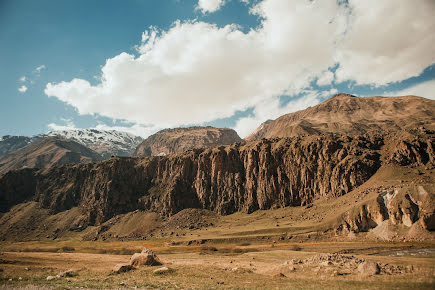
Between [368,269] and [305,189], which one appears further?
[305,189]

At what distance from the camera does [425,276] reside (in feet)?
96.4

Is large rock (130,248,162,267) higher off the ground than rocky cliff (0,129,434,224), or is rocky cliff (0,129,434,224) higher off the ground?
rocky cliff (0,129,434,224)

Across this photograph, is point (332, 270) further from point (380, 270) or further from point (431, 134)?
point (431, 134)

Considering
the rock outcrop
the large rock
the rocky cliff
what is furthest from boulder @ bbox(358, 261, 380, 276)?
the rocky cliff

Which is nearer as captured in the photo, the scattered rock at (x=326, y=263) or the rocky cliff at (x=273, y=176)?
the scattered rock at (x=326, y=263)

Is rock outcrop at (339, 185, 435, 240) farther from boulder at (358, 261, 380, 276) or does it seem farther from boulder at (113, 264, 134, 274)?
boulder at (113, 264, 134, 274)

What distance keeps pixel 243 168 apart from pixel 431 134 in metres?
112

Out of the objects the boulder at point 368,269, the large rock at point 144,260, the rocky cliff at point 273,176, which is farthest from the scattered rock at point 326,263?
the rocky cliff at point 273,176

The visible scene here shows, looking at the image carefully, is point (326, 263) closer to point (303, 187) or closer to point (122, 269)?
point (122, 269)

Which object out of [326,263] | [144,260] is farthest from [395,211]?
[144,260]

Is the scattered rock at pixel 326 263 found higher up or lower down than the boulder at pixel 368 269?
lower down

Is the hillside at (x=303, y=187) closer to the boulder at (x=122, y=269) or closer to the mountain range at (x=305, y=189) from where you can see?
the mountain range at (x=305, y=189)

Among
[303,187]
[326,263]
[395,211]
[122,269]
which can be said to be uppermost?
[303,187]

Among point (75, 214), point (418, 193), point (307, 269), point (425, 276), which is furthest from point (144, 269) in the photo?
point (75, 214)
